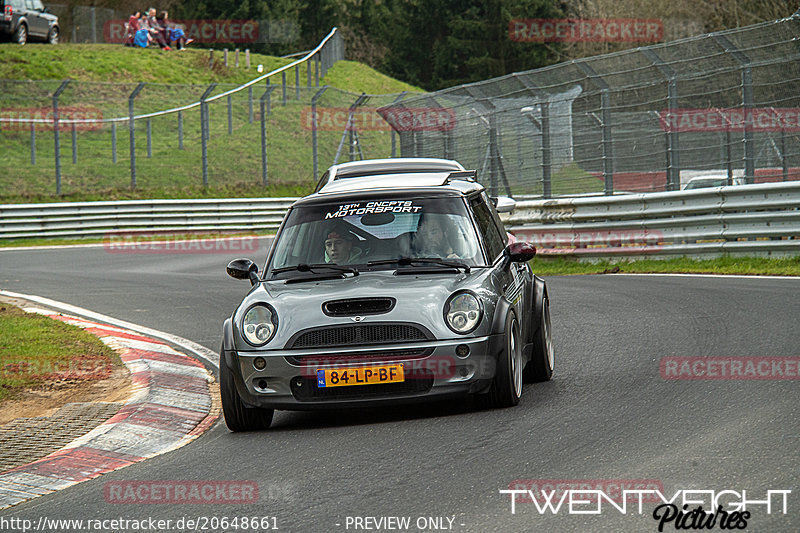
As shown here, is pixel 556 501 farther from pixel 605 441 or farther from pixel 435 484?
pixel 605 441

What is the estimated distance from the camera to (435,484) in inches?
206

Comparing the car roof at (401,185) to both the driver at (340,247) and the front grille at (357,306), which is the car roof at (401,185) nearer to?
the driver at (340,247)

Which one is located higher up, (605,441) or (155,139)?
(155,139)

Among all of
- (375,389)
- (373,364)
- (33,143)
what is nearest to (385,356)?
(373,364)

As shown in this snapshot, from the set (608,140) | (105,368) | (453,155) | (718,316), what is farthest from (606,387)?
(453,155)

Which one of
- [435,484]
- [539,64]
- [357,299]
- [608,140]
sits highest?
[539,64]

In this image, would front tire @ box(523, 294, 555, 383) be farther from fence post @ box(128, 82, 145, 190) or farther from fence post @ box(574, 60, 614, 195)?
fence post @ box(128, 82, 145, 190)

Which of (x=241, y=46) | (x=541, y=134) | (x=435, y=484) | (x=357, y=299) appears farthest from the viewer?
(x=241, y=46)

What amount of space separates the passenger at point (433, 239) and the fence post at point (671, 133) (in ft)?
30.1

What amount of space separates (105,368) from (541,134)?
11875 millimetres

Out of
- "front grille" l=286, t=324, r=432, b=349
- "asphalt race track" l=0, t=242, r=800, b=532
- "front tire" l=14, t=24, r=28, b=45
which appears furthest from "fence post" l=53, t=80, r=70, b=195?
"front grille" l=286, t=324, r=432, b=349

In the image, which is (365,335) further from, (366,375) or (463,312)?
(463,312)

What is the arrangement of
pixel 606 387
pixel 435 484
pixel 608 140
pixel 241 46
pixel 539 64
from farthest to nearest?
pixel 241 46, pixel 539 64, pixel 608 140, pixel 606 387, pixel 435 484

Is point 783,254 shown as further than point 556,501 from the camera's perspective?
Yes
